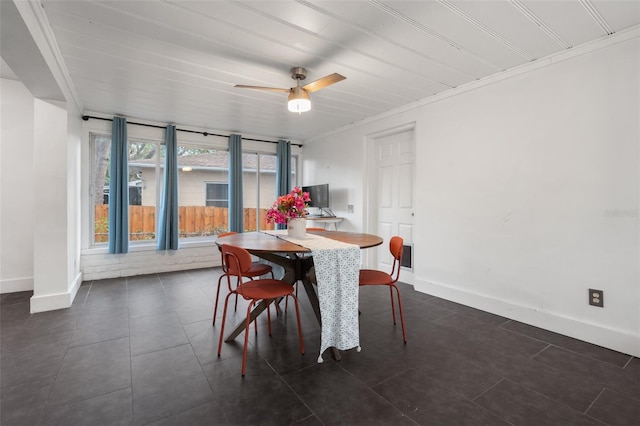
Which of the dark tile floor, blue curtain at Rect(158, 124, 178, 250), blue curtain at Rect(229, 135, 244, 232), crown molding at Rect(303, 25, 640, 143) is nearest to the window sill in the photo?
blue curtain at Rect(158, 124, 178, 250)

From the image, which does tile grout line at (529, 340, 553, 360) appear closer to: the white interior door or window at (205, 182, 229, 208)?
the white interior door

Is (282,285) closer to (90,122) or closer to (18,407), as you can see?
(18,407)

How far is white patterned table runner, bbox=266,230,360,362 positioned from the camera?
214cm

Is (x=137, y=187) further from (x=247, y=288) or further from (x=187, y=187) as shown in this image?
(x=247, y=288)

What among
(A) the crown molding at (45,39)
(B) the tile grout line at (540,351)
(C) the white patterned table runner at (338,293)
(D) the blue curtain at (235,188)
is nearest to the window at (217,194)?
(D) the blue curtain at (235,188)

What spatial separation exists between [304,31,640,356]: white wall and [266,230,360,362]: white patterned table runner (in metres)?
1.79

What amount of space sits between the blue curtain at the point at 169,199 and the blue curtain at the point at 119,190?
0.49 metres

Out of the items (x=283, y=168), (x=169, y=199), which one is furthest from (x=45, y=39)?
(x=283, y=168)

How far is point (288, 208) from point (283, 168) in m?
3.27

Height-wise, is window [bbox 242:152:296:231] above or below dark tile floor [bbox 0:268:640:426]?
above

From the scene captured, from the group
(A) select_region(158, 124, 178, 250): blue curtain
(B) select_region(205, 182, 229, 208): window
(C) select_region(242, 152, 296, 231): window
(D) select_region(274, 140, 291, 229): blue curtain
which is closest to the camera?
(A) select_region(158, 124, 178, 250): blue curtain

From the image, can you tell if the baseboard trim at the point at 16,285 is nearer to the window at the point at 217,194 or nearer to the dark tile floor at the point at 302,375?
the dark tile floor at the point at 302,375

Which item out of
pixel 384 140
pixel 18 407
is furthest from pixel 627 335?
pixel 18 407

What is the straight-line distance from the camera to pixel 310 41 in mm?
2414
